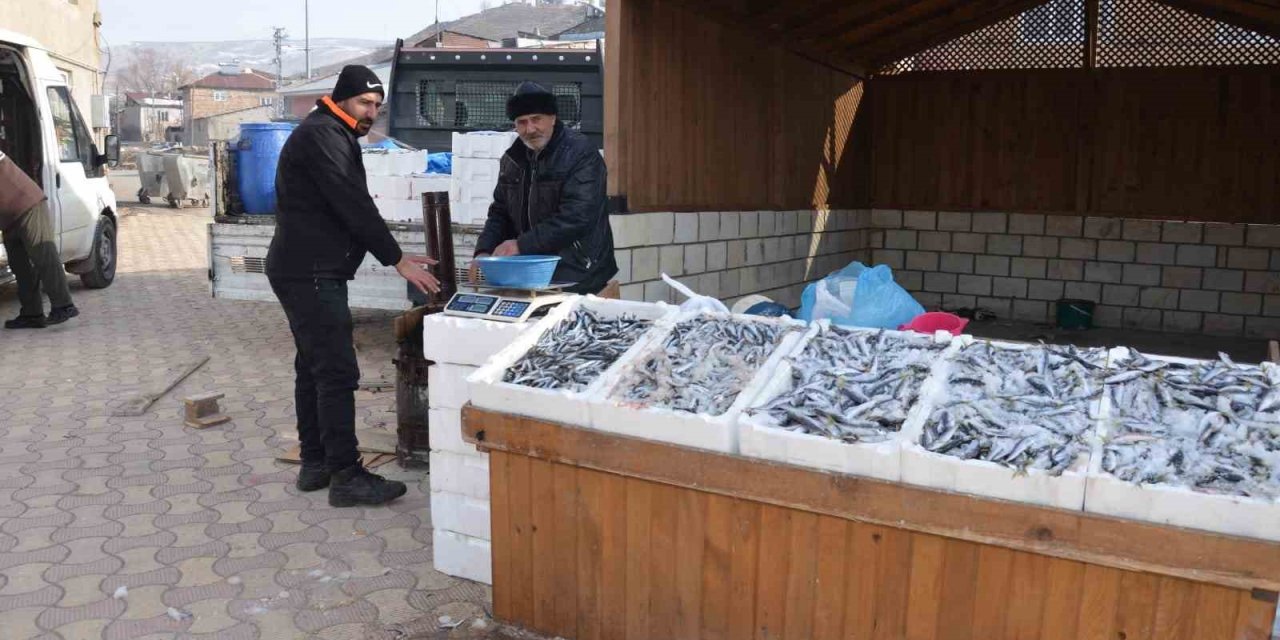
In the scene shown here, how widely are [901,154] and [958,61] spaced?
1.05 metres

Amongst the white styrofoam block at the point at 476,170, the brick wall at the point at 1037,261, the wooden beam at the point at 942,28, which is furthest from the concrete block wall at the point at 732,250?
the wooden beam at the point at 942,28

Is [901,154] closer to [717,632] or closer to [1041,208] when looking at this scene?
[1041,208]

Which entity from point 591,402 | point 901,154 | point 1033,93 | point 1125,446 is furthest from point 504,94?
point 1125,446

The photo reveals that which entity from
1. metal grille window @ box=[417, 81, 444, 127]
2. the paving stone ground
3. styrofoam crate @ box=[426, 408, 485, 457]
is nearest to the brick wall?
metal grille window @ box=[417, 81, 444, 127]

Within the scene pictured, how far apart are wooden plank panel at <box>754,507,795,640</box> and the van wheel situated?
10247 mm

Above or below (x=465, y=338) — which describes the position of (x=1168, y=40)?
above

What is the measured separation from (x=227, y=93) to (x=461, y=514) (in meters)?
83.3

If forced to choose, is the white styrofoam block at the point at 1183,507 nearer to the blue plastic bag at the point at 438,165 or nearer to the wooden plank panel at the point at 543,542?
the wooden plank panel at the point at 543,542

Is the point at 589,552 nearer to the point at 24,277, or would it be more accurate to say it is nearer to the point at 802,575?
the point at 802,575

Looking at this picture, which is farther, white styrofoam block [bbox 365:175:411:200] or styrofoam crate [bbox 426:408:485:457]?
white styrofoam block [bbox 365:175:411:200]

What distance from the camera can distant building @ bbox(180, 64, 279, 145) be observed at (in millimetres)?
73500

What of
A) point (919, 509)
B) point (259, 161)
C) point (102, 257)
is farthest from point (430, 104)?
point (919, 509)

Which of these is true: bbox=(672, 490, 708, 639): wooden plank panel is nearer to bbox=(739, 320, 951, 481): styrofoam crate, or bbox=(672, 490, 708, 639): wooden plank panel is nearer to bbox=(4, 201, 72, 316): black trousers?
bbox=(739, 320, 951, 481): styrofoam crate

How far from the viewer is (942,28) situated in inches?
362
